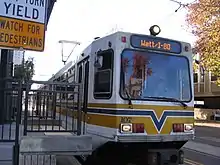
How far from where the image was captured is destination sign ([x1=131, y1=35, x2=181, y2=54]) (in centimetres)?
773

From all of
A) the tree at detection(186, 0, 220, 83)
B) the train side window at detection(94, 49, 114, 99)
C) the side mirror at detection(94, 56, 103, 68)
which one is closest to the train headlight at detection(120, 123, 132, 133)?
the train side window at detection(94, 49, 114, 99)

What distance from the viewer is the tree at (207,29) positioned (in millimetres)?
21281

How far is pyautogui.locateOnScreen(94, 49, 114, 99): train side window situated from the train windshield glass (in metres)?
0.28

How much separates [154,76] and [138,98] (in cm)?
65

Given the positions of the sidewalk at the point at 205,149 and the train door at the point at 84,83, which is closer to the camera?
the train door at the point at 84,83

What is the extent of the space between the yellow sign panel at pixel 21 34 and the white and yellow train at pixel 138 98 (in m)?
2.58

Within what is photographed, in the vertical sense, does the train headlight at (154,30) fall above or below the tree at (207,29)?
below

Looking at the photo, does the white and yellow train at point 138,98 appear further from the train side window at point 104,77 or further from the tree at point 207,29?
the tree at point 207,29

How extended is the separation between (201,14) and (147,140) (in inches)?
661

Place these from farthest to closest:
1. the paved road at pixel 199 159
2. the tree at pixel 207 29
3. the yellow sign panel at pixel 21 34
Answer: the tree at pixel 207 29 → the paved road at pixel 199 159 → the yellow sign panel at pixel 21 34

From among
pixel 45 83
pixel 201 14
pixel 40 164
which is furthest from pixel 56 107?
pixel 201 14

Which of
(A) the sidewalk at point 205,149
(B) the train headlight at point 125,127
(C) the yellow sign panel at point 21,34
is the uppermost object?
(C) the yellow sign panel at point 21,34

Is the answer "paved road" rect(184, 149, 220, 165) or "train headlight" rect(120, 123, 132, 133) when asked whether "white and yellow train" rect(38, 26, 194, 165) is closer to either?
"train headlight" rect(120, 123, 132, 133)

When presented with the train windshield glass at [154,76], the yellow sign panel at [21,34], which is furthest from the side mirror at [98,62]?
the yellow sign panel at [21,34]
